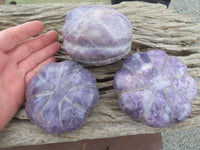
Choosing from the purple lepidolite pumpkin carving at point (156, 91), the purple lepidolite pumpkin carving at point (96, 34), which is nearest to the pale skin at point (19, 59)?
the purple lepidolite pumpkin carving at point (96, 34)

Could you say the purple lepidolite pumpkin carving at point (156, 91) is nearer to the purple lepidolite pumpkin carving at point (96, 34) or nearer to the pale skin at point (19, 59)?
the purple lepidolite pumpkin carving at point (96, 34)

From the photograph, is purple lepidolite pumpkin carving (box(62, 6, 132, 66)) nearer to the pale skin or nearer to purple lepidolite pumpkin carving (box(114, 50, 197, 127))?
purple lepidolite pumpkin carving (box(114, 50, 197, 127))

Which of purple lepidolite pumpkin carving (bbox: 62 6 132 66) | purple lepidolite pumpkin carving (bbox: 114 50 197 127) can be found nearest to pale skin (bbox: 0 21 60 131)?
purple lepidolite pumpkin carving (bbox: 62 6 132 66)

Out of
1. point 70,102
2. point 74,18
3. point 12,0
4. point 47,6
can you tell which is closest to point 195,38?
point 74,18

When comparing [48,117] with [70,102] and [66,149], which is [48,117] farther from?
[66,149]

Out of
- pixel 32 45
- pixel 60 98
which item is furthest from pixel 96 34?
pixel 32 45

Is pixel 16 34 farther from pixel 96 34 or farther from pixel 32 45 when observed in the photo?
pixel 96 34
